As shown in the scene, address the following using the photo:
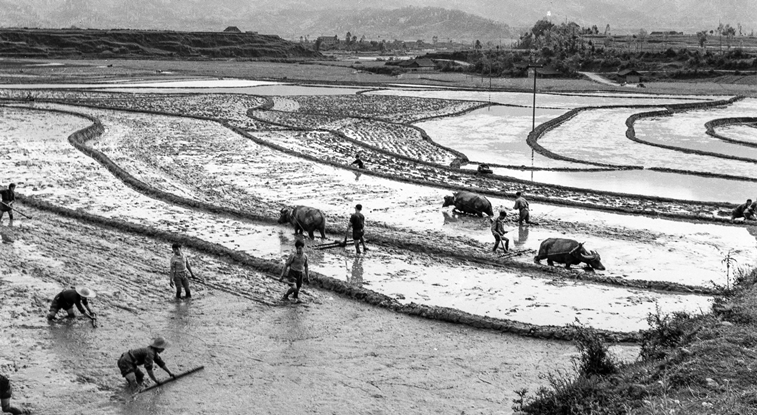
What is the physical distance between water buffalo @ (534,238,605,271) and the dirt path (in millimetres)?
4293

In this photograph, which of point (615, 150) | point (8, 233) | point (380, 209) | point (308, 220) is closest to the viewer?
point (8, 233)

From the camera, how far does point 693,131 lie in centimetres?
4056

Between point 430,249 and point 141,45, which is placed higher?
point 141,45

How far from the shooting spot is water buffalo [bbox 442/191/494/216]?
827 inches

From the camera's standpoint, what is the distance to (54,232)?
60.5ft

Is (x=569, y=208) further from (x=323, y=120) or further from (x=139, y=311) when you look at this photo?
(x=323, y=120)

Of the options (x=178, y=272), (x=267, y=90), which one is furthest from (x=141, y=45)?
(x=178, y=272)

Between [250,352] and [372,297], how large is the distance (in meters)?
3.08

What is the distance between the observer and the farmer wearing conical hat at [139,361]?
1042 centimetres

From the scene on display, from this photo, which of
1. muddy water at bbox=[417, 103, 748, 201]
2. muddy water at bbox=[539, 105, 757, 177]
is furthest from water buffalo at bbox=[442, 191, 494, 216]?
muddy water at bbox=[539, 105, 757, 177]

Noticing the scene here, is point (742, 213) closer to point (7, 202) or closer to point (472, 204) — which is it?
point (472, 204)

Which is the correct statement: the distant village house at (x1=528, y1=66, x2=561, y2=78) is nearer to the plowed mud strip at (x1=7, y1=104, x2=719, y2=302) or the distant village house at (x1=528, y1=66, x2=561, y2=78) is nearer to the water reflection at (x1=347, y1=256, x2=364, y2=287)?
the plowed mud strip at (x1=7, y1=104, x2=719, y2=302)

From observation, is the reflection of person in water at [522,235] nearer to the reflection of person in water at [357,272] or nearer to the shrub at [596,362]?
the reflection of person in water at [357,272]

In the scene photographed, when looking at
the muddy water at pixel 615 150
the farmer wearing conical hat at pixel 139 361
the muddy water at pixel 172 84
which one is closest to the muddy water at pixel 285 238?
the farmer wearing conical hat at pixel 139 361
